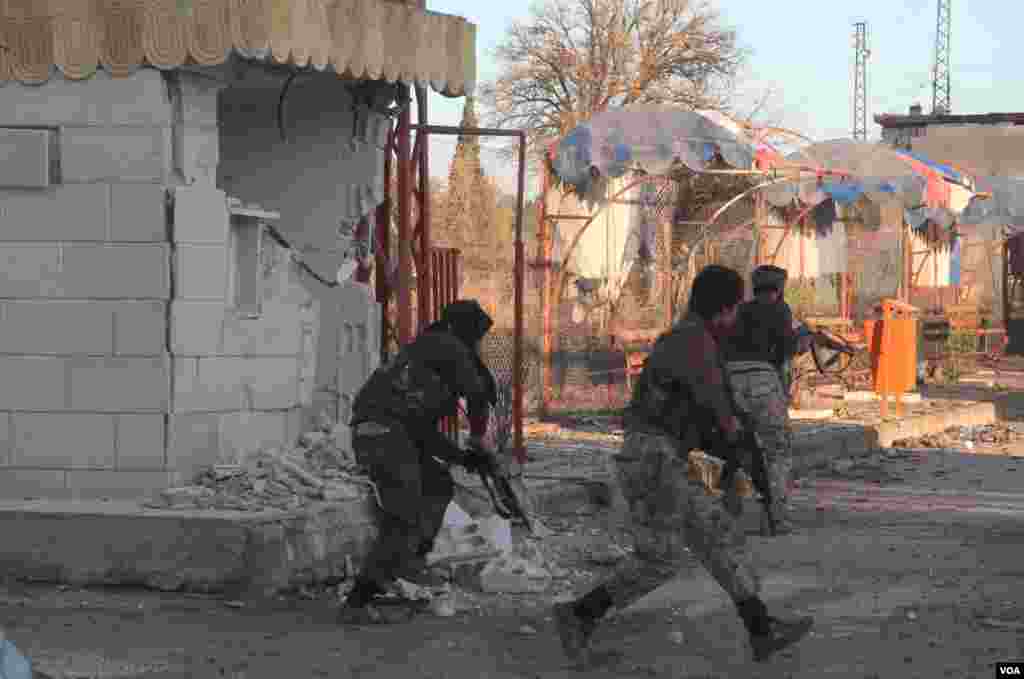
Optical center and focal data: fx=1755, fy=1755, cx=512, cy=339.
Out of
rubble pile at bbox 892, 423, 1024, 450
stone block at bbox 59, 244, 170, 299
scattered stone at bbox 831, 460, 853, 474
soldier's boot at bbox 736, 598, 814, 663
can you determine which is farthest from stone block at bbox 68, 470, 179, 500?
rubble pile at bbox 892, 423, 1024, 450

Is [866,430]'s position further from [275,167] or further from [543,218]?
[275,167]

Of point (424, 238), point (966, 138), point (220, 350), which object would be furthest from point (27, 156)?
point (966, 138)

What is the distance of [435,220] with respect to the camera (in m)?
21.4

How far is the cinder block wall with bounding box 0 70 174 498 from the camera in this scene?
8.94 meters

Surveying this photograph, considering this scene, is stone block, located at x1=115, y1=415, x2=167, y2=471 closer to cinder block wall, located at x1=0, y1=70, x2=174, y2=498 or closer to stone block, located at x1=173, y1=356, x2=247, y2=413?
cinder block wall, located at x1=0, y1=70, x2=174, y2=498

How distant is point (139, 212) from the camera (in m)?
8.95

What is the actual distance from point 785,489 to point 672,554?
14.2 feet

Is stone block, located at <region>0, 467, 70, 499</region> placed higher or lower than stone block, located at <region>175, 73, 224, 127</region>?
lower

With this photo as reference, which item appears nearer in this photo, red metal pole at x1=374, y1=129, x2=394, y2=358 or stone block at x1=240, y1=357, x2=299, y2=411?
stone block at x1=240, y1=357, x2=299, y2=411

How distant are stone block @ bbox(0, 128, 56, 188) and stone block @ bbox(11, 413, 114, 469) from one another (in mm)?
1211

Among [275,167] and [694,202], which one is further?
[694,202]

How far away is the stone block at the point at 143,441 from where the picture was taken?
899cm

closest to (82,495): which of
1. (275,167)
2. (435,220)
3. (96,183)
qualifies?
(96,183)

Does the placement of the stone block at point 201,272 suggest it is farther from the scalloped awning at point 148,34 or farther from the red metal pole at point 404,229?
the red metal pole at point 404,229
